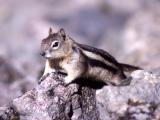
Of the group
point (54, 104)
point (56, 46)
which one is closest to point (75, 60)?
point (56, 46)

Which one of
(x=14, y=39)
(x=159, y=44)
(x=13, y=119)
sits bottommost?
(x=13, y=119)

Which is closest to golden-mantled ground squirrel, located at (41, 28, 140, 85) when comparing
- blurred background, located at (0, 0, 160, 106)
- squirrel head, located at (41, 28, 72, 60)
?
squirrel head, located at (41, 28, 72, 60)

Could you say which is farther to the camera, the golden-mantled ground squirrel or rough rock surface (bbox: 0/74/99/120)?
the golden-mantled ground squirrel

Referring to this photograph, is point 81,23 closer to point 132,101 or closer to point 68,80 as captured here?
point 68,80

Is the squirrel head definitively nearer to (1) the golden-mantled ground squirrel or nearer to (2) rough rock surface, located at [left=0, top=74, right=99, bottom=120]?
(1) the golden-mantled ground squirrel

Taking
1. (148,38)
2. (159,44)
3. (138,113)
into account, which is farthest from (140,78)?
(148,38)

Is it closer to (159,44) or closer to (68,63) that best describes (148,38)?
(159,44)
